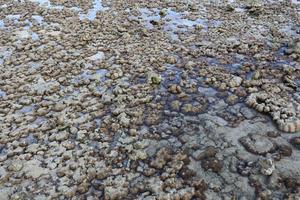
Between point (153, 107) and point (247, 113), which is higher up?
point (247, 113)

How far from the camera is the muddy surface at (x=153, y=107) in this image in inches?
167

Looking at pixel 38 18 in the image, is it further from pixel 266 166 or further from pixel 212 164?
pixel 266 166

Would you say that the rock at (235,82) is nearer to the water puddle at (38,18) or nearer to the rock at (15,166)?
the rock at (15,166)

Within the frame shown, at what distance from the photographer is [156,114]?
5496 mm

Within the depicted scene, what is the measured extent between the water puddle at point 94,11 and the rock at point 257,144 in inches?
263

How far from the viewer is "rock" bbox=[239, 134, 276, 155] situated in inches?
180

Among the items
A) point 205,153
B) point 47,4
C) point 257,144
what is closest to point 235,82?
point 257,144

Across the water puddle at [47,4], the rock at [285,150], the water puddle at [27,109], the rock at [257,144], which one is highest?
the rock at [285,150]

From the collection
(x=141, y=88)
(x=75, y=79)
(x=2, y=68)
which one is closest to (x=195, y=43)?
(x=141, y=88)

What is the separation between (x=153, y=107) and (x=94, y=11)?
607 centimetres

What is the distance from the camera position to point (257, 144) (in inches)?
185

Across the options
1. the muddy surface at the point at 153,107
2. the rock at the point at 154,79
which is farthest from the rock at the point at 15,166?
the rock at the point at 154,79

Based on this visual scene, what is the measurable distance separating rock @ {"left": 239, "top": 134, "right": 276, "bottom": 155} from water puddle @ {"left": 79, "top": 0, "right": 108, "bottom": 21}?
6.69 metres

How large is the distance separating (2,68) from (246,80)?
5.00 metres
